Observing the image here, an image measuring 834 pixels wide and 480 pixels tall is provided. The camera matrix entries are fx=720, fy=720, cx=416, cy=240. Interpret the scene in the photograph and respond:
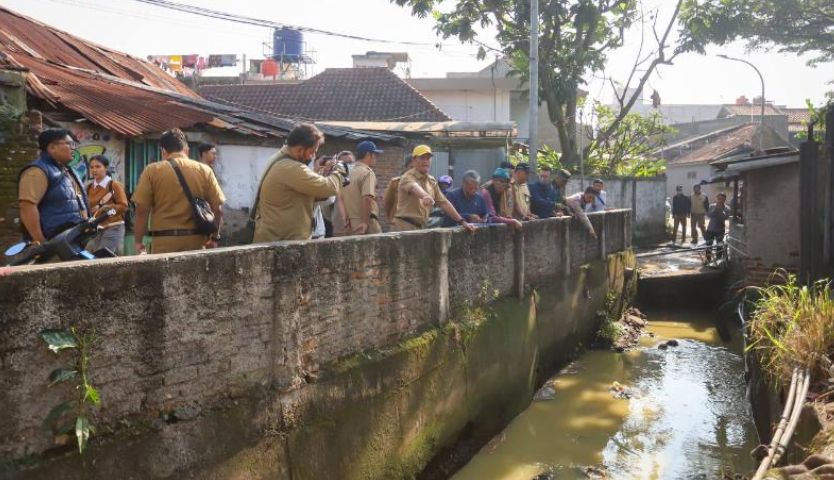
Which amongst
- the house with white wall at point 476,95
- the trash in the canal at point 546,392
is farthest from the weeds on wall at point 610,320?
the house with white wall at point 476,95

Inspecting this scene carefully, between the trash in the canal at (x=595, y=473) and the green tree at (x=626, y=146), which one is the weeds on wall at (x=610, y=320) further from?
the green tree at (x=626, y=146)

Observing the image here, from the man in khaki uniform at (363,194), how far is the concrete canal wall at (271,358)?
2.72 feet

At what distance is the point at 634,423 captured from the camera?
766 cm

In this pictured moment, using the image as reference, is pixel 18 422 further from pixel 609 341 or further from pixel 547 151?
pixel 547 151

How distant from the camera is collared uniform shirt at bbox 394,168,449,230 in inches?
261

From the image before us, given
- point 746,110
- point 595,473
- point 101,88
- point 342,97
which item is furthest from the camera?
point 746,110

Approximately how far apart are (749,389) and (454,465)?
4228mm

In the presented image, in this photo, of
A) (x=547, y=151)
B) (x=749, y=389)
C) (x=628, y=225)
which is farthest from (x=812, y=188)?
(x=547, y=151)

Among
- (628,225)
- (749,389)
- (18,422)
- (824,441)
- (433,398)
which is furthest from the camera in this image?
(628,225)

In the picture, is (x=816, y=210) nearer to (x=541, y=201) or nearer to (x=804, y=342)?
(x=541, y=201)

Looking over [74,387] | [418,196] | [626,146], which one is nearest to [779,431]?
[418,196]

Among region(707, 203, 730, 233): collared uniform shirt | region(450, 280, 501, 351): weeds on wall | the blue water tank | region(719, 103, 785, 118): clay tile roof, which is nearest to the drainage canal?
region(450, 280, 501, 351): weeds on wall

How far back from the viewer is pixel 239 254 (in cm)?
388

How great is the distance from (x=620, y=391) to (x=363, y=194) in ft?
13.8
